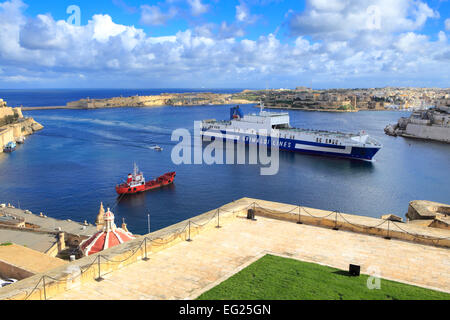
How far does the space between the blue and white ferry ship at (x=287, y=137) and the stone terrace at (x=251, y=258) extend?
3066cm

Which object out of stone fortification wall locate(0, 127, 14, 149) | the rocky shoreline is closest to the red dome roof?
stone fortification wall locate(0, 127, 14, 149)

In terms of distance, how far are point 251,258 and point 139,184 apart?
1990cm

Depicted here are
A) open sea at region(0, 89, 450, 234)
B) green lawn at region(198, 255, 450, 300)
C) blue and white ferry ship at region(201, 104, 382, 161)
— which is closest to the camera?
green lawn at region(198, 255, 450, 300)

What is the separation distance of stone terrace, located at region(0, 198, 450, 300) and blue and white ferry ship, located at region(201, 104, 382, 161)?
101 ft

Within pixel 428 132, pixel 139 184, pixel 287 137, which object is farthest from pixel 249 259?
pixel 428 132

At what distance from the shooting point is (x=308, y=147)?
4259cm

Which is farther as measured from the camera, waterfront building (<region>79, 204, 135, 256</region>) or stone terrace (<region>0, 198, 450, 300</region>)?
waterfront building (<region>79, 204, 135, 256</region>)

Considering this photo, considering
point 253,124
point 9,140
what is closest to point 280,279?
point 253,124

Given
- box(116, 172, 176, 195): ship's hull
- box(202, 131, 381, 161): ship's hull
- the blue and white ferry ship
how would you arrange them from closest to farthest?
box(116, 172, 176, 195): ship's hull < box(202, 131, 381, 161): ship's hull < the blue and white ferry ship

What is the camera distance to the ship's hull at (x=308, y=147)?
125ft

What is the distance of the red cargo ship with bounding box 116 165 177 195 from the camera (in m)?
25.6

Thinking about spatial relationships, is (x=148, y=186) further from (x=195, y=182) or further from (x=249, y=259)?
(x=249, y=259)

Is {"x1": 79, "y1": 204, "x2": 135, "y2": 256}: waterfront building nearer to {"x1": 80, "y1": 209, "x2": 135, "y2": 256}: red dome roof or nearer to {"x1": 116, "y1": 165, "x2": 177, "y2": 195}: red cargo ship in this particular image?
{"x1": 80, "y1": 209, "x2": 135, "y2": 256}: red dome roof

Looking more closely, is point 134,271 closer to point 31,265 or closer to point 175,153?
point 31,265
